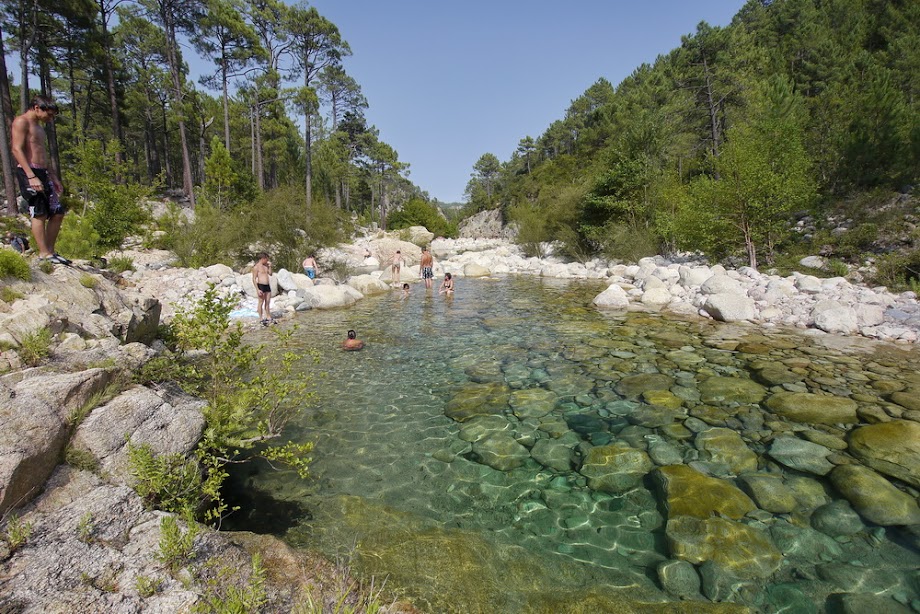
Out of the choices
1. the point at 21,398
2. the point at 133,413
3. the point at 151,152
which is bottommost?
the point at 133,413

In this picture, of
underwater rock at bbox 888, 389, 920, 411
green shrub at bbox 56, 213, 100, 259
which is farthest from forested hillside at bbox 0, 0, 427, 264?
underwater rock at bbox 888, 389, 920, 411

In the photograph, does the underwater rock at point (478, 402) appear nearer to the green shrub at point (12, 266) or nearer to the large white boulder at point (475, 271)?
the green shrub at point (12, 266)

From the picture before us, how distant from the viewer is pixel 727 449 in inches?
174

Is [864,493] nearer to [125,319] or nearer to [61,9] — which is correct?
[125,319]

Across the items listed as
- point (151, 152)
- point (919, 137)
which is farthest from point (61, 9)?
point (919, 137)

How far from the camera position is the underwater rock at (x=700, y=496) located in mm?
3455

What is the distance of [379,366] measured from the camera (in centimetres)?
754

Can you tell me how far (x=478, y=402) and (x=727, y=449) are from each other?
3.04 m

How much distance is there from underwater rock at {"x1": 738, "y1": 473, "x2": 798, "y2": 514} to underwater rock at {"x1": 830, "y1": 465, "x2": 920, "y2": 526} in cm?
46

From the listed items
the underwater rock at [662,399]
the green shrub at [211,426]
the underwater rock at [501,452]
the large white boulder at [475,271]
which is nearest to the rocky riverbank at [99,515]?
the green shrub at [211,426]

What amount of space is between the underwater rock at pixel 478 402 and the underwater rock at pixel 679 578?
2.84 meters

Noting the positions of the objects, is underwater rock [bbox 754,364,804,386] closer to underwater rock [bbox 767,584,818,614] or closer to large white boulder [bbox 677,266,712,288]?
underwater rock [bbox 767,584,818,614]

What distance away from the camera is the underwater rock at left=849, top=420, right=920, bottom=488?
152 inches

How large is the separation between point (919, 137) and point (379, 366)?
24.4m
